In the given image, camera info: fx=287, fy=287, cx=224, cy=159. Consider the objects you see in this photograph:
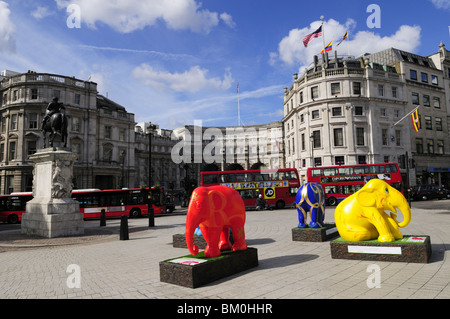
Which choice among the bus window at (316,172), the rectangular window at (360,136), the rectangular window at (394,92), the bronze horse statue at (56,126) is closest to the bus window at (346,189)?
the bus window at (316,172)

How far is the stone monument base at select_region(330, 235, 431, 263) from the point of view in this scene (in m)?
6.34

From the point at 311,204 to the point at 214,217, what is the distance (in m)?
5.15

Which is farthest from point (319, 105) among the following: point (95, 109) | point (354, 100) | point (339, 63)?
point (95, 109)

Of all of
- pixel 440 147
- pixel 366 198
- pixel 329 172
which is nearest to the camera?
pixel 366 198

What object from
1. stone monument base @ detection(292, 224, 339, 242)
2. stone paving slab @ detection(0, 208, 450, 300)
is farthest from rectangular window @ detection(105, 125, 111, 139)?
stone monument base @ detection(292, 224, 339, 242)

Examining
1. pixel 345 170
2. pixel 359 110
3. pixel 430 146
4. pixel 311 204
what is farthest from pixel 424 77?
pixel 311 204

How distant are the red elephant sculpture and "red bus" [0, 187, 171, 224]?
19907mm

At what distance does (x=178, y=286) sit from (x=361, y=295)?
312 centimetres

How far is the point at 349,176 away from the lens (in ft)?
93.0

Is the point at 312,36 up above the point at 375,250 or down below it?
above

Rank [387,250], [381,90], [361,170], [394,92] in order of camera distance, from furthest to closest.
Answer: [394,92], [381,90], [361,170], [387,250]

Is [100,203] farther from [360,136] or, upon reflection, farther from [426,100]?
[426,100]

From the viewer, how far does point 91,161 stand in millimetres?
41406

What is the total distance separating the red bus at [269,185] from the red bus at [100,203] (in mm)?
7878
